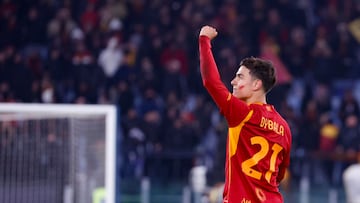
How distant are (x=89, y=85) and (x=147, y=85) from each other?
103cm

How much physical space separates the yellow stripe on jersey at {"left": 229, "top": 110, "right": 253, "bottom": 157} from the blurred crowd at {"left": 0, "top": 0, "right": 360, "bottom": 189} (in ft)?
34.3

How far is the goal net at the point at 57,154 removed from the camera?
9930mm

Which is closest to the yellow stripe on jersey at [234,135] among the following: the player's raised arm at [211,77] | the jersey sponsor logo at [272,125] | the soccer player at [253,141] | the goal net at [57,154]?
the soccer player at [253,141]

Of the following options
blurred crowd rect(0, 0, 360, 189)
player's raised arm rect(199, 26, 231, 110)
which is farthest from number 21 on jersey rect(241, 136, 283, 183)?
blurred crowd rect(0, 0, 360, 189)

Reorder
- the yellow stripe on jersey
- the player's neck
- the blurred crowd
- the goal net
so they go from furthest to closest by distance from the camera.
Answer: the blurred crowd
the goal net
the player's neck
the yellow stripe on jersey

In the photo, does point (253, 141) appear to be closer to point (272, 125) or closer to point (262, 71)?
point (272, 125)

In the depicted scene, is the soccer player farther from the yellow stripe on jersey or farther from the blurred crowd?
the blurred crowd

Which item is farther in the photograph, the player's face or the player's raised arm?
the player's face

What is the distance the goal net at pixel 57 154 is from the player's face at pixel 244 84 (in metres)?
3.67

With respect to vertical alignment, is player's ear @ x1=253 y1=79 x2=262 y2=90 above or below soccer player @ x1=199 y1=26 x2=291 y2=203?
above

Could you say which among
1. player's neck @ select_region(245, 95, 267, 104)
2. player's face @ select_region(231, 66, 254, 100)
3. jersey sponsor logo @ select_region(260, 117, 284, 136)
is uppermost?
player's face @ select_region(231, 66, 254, 100)

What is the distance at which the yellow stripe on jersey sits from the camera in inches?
247

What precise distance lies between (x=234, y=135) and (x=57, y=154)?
4096 millimetres

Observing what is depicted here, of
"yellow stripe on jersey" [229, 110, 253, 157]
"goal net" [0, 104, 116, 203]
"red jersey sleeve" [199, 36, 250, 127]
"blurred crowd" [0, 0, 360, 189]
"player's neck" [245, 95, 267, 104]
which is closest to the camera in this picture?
"red jersey sleeve" [199, 36, 250, 127]
